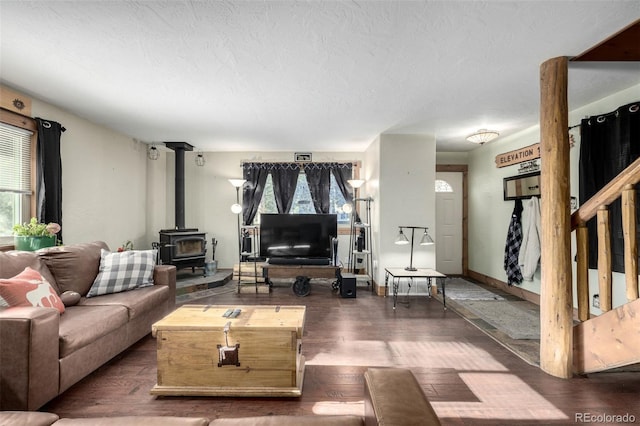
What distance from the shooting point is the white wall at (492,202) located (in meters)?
4.13

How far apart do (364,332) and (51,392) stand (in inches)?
95.1

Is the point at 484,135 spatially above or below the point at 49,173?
above

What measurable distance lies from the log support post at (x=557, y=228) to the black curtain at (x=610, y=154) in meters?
1.31

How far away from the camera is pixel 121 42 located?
2.16m

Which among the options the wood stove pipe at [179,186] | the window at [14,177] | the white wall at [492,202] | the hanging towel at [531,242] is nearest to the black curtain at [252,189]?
the wood stove pipe at [179,186]

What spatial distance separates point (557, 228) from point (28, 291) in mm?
3782

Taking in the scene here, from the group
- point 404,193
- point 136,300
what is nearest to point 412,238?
point 404,193

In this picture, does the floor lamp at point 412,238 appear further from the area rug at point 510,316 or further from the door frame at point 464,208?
the door frame at point 464,208

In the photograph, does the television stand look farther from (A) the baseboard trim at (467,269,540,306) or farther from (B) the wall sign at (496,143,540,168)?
(B) the wall sign at (496,143,540,168)

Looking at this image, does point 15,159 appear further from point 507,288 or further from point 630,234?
point 507,288

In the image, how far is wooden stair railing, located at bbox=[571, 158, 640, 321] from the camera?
1.91 m

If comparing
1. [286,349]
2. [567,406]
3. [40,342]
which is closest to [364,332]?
[286,349]

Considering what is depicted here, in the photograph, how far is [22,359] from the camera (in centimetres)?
164

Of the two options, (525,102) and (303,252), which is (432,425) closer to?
(525,102)
